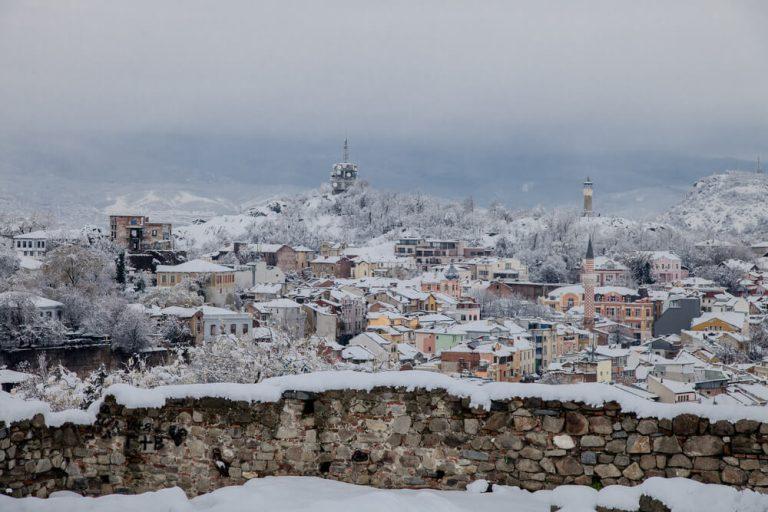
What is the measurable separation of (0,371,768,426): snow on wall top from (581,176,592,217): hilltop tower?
12027 centimetres

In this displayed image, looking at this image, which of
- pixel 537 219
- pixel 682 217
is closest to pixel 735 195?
pixel 682 217

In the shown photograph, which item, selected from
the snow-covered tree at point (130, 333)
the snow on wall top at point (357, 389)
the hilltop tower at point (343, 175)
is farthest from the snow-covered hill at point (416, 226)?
the snow on wall top at point (357, 389)

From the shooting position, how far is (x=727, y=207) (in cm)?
13500

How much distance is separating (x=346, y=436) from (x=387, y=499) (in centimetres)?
72

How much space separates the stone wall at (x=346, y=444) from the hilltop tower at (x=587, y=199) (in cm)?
12031

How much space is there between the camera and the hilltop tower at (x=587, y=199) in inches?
4887

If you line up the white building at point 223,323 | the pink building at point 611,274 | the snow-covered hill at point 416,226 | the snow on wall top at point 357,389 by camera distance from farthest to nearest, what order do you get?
the snow-covered hill at point 416,226
the pink building at point 611,274
the white building at point 223,323
the snow on wall top at point 357,389

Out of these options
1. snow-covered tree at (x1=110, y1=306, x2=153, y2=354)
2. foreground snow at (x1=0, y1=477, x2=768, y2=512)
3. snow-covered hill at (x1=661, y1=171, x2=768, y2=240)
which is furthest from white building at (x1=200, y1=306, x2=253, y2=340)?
snow-covered hill at (x1=661, y1=171, x2=768, y2=240)

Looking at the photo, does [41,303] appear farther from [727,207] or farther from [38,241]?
[727,207]

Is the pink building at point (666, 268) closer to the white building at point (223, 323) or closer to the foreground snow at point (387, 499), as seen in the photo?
the white building at point (223, 323)

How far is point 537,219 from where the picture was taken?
117m

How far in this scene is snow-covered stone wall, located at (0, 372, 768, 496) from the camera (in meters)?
5.12

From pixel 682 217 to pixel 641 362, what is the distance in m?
102

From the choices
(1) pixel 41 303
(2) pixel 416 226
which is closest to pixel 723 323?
(1) pixel 41 303
